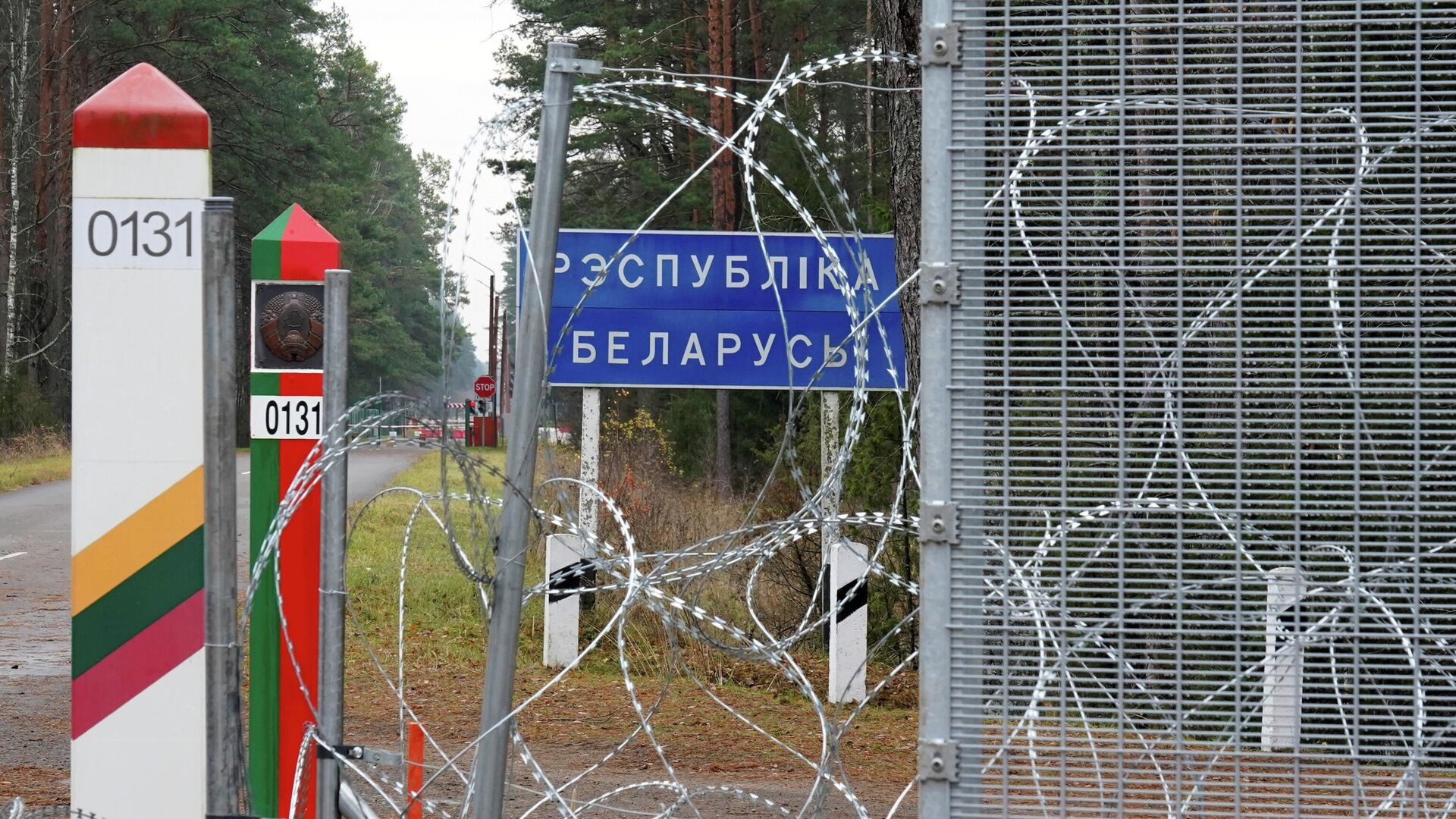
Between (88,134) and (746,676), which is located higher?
(88,134)

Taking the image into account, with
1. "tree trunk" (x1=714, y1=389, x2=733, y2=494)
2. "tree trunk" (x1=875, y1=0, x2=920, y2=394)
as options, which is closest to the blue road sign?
"tree trunk" (x1=875, y1=0, x2=920, y2=394)

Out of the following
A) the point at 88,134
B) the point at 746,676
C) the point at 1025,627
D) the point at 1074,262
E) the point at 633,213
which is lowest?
the point at 746,676

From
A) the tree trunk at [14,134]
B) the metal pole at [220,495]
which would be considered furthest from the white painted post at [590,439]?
the tree trunk at [14,134]

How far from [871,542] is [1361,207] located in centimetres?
572

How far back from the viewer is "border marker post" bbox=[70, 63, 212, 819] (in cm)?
283

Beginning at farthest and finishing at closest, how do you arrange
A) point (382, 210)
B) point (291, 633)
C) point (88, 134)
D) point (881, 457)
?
1. point (382, 210)
2. point (881, 457)
3. point (291, 633)
4. point (88, 134)

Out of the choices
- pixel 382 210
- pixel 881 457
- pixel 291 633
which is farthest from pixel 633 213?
pixel 382 210

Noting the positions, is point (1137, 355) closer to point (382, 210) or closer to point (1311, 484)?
point (1311, 484)

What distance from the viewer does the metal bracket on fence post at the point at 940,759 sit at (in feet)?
8.77

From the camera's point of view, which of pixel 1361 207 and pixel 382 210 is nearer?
pixel 1361 207

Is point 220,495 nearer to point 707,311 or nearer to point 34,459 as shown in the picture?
point 707,311

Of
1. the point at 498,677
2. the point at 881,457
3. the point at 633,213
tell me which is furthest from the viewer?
the point at 633,213

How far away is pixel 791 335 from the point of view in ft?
25.9

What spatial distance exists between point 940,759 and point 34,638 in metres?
8.71
